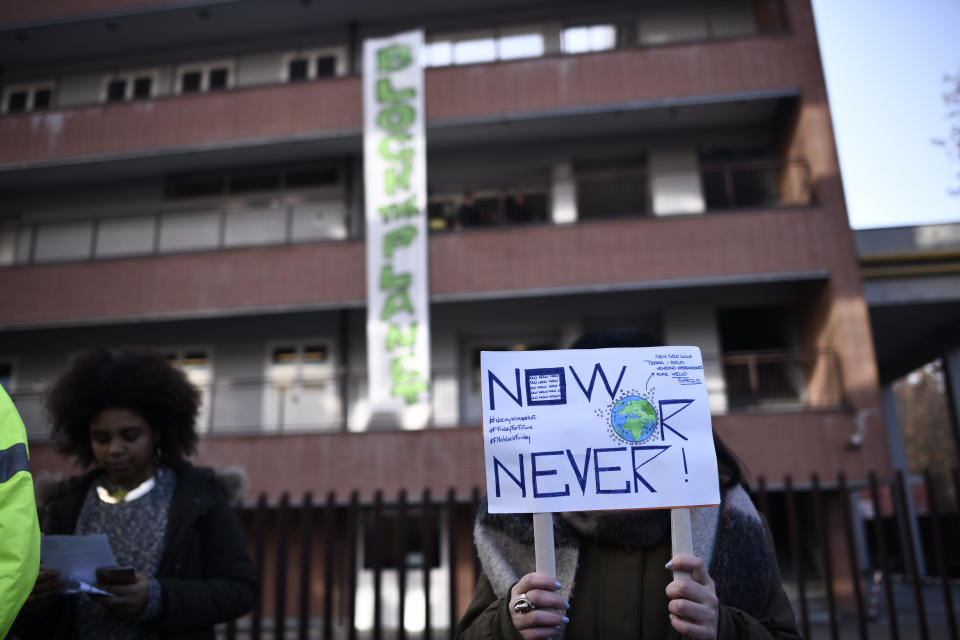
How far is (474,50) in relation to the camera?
55.2 feet

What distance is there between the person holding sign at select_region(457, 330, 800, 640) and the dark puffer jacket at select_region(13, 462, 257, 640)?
4.38 feet

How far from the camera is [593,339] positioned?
95.1 inches

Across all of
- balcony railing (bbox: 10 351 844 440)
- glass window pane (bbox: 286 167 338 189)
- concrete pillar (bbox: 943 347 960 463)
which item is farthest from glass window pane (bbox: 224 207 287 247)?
concrete pillar (bbox: 943 347 960 463)

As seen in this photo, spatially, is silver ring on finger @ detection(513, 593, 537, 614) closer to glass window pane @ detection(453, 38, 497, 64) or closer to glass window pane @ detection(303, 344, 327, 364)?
glass window pane @ detection(303, 344, 327, 364)

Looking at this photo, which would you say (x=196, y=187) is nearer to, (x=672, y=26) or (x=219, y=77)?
(x=219, y=77)

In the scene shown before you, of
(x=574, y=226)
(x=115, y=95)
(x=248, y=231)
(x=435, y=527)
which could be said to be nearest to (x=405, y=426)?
(x=435, y=527)

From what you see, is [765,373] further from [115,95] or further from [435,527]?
[115,95]

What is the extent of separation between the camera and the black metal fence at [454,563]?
586 centimetres

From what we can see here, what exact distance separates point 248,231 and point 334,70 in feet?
13.6

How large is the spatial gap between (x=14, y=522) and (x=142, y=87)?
18.5 m

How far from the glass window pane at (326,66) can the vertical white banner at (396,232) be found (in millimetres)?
2304

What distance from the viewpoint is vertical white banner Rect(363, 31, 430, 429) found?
1352 centimetres

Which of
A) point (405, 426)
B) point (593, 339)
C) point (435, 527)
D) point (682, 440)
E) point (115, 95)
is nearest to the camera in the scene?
point (682, 440)

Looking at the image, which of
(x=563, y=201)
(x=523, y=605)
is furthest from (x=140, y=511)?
(x=563, y=201)
